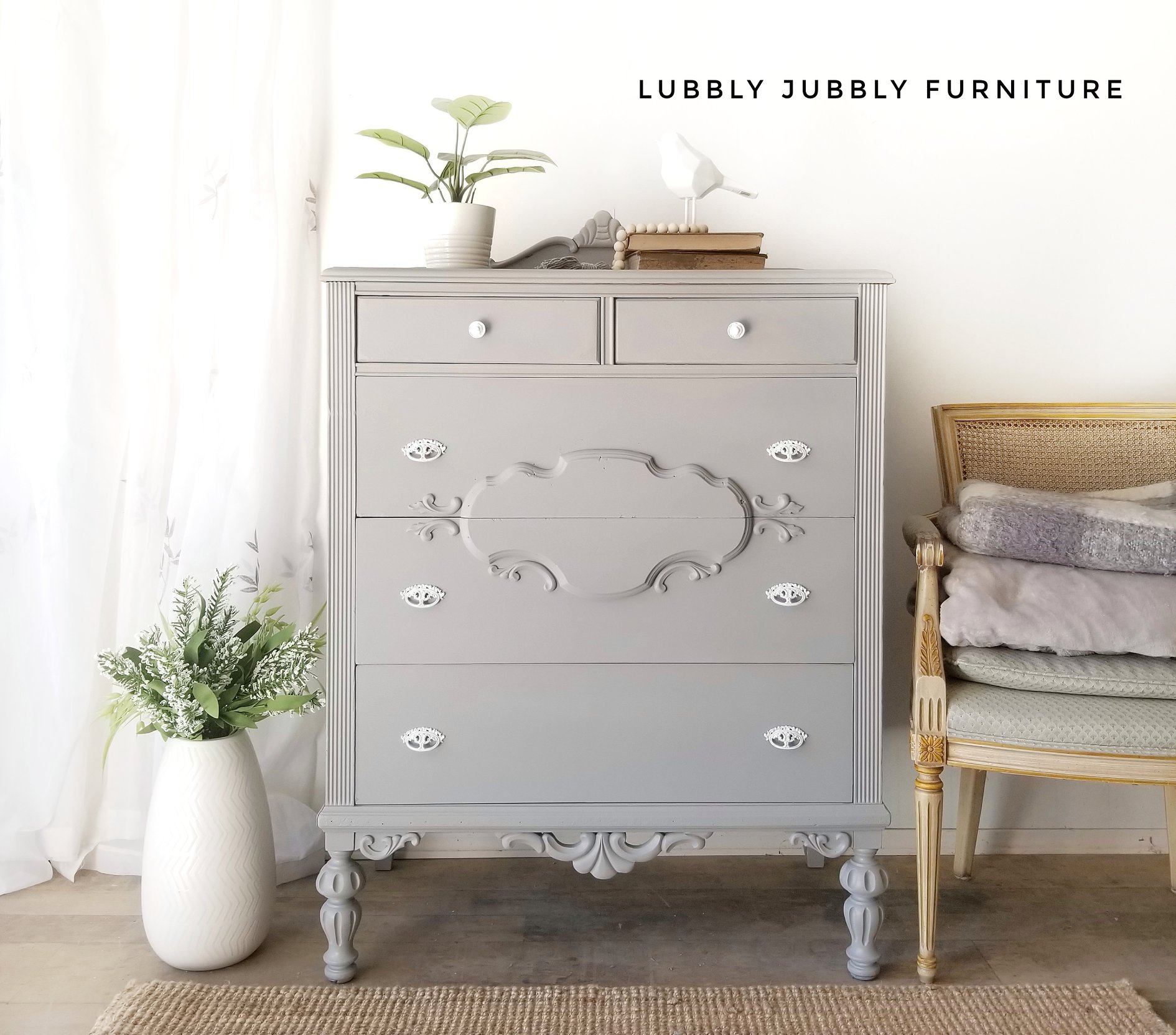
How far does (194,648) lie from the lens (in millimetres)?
1870

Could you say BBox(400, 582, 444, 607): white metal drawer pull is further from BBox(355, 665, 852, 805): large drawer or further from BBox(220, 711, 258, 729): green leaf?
BBox(220, 711, 258, 729): green leaf

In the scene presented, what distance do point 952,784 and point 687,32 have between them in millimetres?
1899

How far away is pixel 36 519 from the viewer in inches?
81.6

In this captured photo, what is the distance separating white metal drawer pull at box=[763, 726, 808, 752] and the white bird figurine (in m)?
1.02

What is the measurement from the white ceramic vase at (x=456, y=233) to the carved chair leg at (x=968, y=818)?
156cm

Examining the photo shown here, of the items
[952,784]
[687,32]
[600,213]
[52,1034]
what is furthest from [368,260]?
[952,784]

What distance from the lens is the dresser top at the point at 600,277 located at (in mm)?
1756

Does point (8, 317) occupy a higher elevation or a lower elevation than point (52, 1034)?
higher

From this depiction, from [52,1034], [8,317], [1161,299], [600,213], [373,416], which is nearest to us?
[52,1034]

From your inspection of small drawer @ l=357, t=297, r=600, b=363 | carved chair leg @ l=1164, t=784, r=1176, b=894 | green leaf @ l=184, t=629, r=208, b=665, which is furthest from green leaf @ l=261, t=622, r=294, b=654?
carved chair leg @ l=1164, t=784, r=1176, b=894

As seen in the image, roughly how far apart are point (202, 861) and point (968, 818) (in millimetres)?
1632

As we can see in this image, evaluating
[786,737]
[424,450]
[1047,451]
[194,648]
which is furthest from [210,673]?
[1047,451]

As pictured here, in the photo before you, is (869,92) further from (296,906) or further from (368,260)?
(296,906)

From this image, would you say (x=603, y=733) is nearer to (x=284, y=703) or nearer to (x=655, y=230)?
(x=284, y=703)
